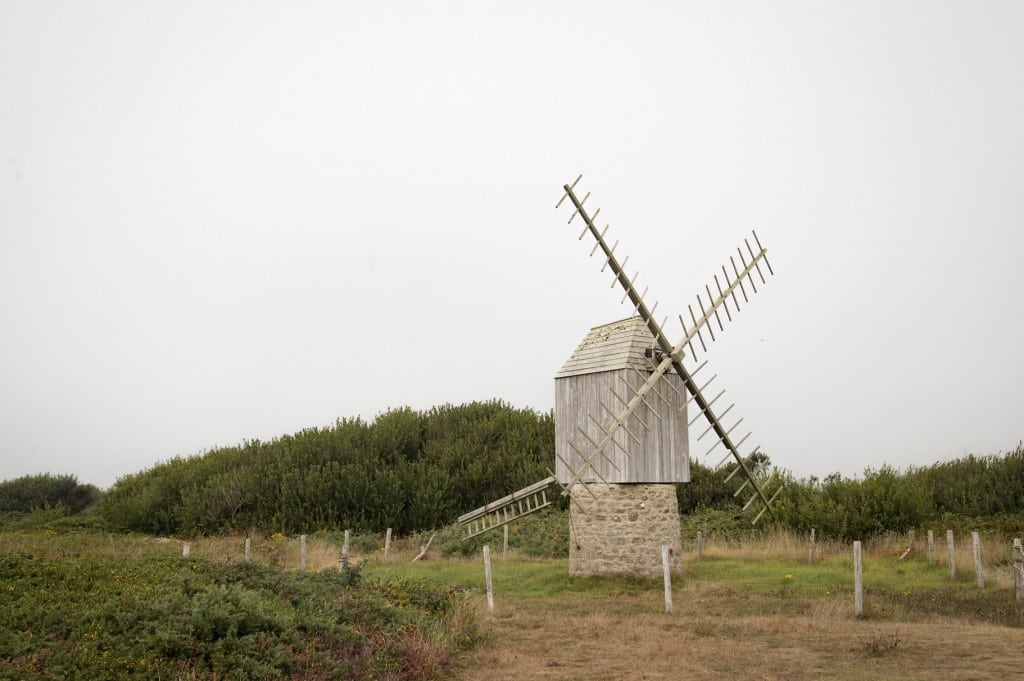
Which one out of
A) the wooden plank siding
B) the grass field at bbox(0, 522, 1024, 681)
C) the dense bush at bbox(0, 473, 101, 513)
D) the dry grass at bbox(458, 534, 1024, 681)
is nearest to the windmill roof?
the wooden plank siding

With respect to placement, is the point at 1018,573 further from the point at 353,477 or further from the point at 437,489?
the point at 353,477

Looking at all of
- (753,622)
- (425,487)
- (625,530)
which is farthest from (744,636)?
(425,487)

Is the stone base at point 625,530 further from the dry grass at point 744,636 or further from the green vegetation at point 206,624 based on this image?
the green vegetation at point 206,624

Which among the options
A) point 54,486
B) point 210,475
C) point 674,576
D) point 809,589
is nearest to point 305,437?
point 210,475

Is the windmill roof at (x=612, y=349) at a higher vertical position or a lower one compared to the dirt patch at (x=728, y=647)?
higher

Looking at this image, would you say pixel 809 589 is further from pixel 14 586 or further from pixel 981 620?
pixel 14 586

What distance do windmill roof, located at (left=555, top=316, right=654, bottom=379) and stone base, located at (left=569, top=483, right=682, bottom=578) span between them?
2917 millimetres

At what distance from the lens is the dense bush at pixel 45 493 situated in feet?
131

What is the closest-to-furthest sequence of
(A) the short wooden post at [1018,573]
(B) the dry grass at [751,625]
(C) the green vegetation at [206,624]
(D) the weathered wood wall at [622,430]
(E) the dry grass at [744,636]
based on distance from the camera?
(C) the green vegetation at [206,624], (E) the dry grass at [744,636], (B) the dry grass at [751,625], (A) the short wooden post at [1018,573], (D) the weathered wood wall at [622,430]

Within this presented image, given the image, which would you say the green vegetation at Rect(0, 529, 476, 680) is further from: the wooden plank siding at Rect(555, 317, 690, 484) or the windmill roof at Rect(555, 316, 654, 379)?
the windmill roof at Rect(555, 316, 654, 379)

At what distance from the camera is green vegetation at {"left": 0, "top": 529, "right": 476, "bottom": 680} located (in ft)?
28.6

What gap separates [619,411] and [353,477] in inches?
623

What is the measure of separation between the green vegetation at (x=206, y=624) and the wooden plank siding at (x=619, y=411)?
7312 millimetres

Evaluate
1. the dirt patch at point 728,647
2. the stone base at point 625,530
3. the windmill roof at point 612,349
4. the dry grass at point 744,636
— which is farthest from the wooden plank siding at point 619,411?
the dirt patch at point 728,647
